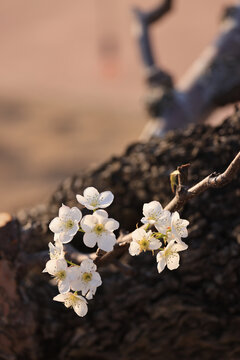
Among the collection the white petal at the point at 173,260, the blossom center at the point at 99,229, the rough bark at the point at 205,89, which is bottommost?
the white petal at the point at 173,260

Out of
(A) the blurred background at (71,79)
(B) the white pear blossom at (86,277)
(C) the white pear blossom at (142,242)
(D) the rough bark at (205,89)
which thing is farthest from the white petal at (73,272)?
(A) the blurred background at (71,79)

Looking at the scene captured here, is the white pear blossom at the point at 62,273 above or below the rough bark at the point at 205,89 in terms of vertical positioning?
below

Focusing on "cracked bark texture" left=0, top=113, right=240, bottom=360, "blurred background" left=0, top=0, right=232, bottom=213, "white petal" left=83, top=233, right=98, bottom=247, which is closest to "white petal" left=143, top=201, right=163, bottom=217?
"white petal" left=83, top=233, right=98, bottom=247

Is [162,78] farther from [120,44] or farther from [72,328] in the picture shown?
[120,44]

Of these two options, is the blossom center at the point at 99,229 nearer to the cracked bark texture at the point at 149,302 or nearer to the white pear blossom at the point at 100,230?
the white pear blossom at the point at 100,230

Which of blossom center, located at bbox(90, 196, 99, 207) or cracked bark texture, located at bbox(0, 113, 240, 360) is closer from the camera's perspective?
blossom center, located at bbox(90, 196, 99, 207)

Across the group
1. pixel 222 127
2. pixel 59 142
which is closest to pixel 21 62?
→ pixel 59 142

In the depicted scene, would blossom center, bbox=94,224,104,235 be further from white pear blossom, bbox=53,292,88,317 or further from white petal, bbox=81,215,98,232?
white pear blossom, bbox=53,292,88,317
